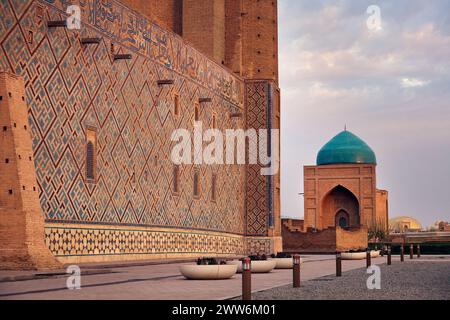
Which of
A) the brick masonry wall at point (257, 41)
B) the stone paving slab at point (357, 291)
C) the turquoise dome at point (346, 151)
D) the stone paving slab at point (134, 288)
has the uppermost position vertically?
the brick masonry wall at point (257, 41)

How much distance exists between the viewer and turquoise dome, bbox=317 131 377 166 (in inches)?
1800

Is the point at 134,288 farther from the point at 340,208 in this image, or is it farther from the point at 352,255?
the point at 340,208

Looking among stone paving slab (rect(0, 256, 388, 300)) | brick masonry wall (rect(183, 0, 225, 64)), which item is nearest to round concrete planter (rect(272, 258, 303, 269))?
stone paving slab (rect(0, 256, 388, 300))

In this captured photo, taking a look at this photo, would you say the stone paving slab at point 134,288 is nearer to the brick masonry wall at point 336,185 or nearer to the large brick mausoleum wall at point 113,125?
the large brick mausoleum wall at point 113,125

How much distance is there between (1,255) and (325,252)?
2302 cm

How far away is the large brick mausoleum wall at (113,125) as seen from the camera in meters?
14.1

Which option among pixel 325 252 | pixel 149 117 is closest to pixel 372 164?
pixel 325 252

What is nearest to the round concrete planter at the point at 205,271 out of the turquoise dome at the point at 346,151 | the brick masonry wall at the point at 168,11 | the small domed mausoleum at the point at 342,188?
the brick masonry wall at the point at 168,11

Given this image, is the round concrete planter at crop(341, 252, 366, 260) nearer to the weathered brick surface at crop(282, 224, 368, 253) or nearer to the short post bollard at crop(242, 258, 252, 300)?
the weathered brick surface at crop(282, 224, 368, 253)

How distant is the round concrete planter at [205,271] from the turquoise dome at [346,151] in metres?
35.6

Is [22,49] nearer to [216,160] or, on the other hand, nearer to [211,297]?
[211,297]

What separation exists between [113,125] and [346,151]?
30817 millimetres

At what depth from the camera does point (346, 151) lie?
4606 cm

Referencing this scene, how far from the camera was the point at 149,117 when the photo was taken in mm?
18844
